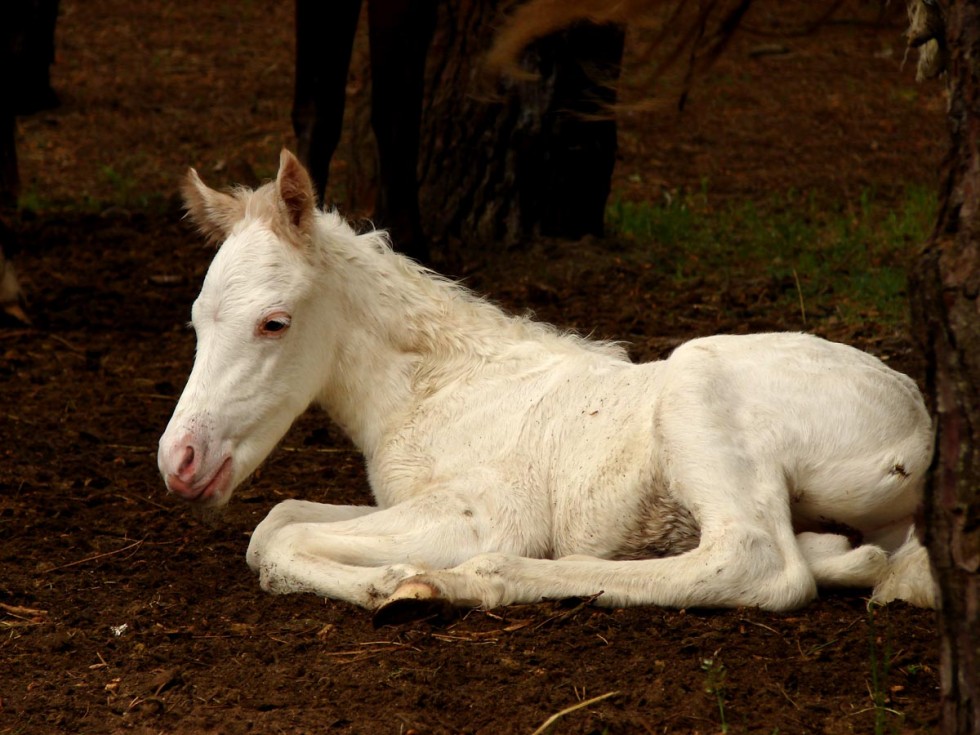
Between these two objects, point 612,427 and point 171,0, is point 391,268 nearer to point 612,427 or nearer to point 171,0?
point 612,427

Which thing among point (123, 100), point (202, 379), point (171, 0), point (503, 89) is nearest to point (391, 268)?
point (202, 379)

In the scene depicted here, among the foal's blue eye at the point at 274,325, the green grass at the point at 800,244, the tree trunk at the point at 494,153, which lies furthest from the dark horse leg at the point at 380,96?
the foal's blue eye at the point at 274,325

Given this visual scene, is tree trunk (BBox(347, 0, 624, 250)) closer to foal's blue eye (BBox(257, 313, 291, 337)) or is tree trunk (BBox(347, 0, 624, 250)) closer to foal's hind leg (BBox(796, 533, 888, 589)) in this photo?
foal's blue eye (BBox(257, 313, 291, 337))

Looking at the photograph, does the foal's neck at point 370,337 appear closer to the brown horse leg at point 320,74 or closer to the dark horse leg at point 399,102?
the dark horse leg at point 399,102

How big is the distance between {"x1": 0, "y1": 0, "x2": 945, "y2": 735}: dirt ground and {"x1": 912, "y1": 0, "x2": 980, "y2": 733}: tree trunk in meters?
0.40

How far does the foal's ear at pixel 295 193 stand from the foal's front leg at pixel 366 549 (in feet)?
3.30

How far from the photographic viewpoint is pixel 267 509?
16.6ft

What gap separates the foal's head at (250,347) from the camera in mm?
3938

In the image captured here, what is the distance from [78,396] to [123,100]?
6623 mm

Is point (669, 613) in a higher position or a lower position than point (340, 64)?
lower

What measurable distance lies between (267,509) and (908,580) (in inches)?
97.7

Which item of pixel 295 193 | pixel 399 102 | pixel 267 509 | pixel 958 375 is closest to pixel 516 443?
pixel 295 193

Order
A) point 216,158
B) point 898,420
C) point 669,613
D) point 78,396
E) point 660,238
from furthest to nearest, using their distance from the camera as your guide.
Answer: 1. point 216,158
2. point 660,238
3. point 78,396
4. point 898,420
5. point 669,613

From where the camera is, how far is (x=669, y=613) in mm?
3654
